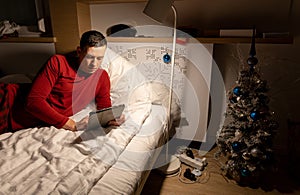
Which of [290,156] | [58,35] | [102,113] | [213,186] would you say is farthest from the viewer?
[58,35]

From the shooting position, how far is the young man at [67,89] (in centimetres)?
143

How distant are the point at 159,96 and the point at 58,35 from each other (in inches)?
47.2

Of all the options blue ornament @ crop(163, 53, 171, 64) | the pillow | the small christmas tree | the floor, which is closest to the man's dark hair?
the pillow

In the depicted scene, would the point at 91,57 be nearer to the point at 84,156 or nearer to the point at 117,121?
the point at 117,121

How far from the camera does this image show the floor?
1653 millimetres

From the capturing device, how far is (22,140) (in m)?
1.26

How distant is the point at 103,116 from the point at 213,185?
98 cm

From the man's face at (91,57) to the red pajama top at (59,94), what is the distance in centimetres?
8

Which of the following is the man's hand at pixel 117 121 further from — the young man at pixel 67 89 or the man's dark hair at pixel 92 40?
the man's dark hair at pixel 92 40

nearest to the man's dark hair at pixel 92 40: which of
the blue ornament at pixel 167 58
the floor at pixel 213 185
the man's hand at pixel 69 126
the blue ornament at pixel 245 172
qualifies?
the man's hand at pixel 69 126

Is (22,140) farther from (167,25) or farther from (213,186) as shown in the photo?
(167,25)

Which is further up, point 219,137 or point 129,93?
point 129,93

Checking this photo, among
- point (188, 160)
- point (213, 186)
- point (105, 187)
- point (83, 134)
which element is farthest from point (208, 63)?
point (105, 187)

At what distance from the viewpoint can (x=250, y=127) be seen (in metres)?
1.60
